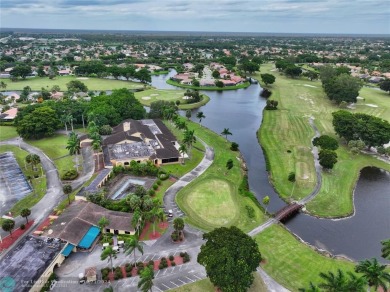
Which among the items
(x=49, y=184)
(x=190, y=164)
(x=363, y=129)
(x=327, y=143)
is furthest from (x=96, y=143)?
(x=363, y=129)

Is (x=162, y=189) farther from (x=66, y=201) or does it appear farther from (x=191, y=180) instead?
(x=66, y=201)

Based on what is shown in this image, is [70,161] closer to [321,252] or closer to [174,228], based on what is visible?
[174,228]

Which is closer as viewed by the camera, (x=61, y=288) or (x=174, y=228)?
(x=61, y=288)

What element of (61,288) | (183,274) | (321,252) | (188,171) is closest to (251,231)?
(321,252)

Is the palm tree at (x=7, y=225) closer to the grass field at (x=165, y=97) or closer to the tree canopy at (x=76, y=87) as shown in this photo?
the grass field at (x=165, y=97)

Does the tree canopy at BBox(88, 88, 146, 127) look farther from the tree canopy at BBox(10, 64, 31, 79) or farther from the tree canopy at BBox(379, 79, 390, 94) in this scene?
the tree canopy at BBox(379, 79, 390, 94)
